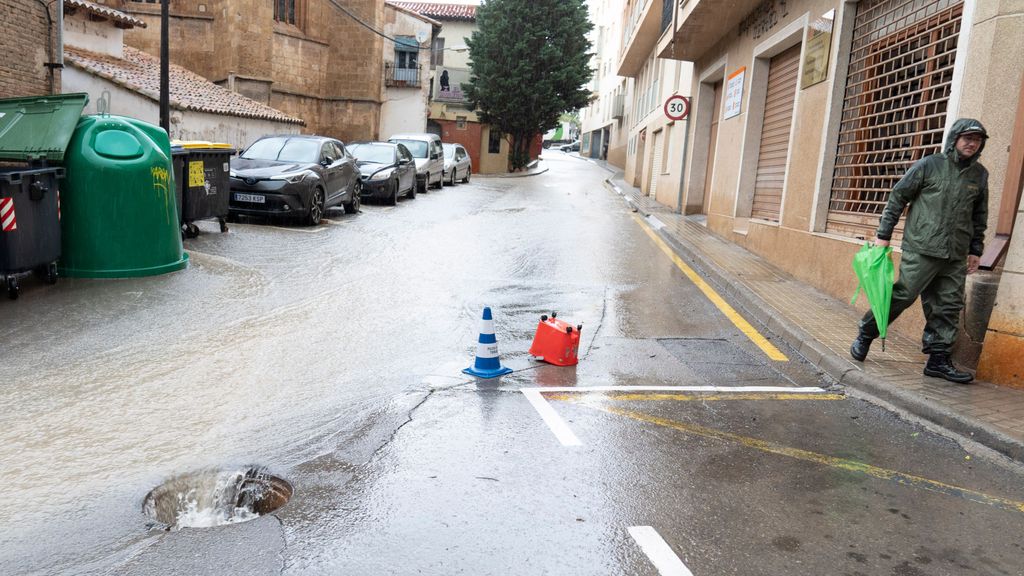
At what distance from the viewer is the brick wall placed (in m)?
14.4

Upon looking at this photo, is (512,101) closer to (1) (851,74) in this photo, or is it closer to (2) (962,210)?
(1) (851,74)

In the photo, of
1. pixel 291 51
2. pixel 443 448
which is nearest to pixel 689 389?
pixel 443 448

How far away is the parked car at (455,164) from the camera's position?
1083 inches

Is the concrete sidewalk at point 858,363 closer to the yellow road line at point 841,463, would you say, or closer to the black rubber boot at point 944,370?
the black rubber boot at point 944,370

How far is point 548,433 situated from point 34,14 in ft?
51.7

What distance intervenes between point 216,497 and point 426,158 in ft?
68.4

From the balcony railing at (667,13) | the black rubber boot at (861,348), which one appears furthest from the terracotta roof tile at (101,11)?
the black rubber boot at (861,348)

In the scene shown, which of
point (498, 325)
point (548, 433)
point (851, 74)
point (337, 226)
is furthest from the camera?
point (337, 226)

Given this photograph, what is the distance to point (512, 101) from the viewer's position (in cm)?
4088

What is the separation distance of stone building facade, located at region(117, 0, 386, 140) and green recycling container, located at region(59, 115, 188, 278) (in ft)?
83.5

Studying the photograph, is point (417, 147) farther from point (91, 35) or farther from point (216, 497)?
point (216, 497)

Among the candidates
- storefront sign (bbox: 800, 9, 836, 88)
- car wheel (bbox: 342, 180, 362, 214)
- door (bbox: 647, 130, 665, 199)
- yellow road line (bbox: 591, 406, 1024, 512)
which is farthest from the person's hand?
door (bbox: 647, 130, 665, 199)

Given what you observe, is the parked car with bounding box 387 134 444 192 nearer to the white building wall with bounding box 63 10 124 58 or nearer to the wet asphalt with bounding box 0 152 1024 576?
the white building wall with bounding box 63 10 124 58

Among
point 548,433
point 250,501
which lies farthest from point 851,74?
point 250,501
